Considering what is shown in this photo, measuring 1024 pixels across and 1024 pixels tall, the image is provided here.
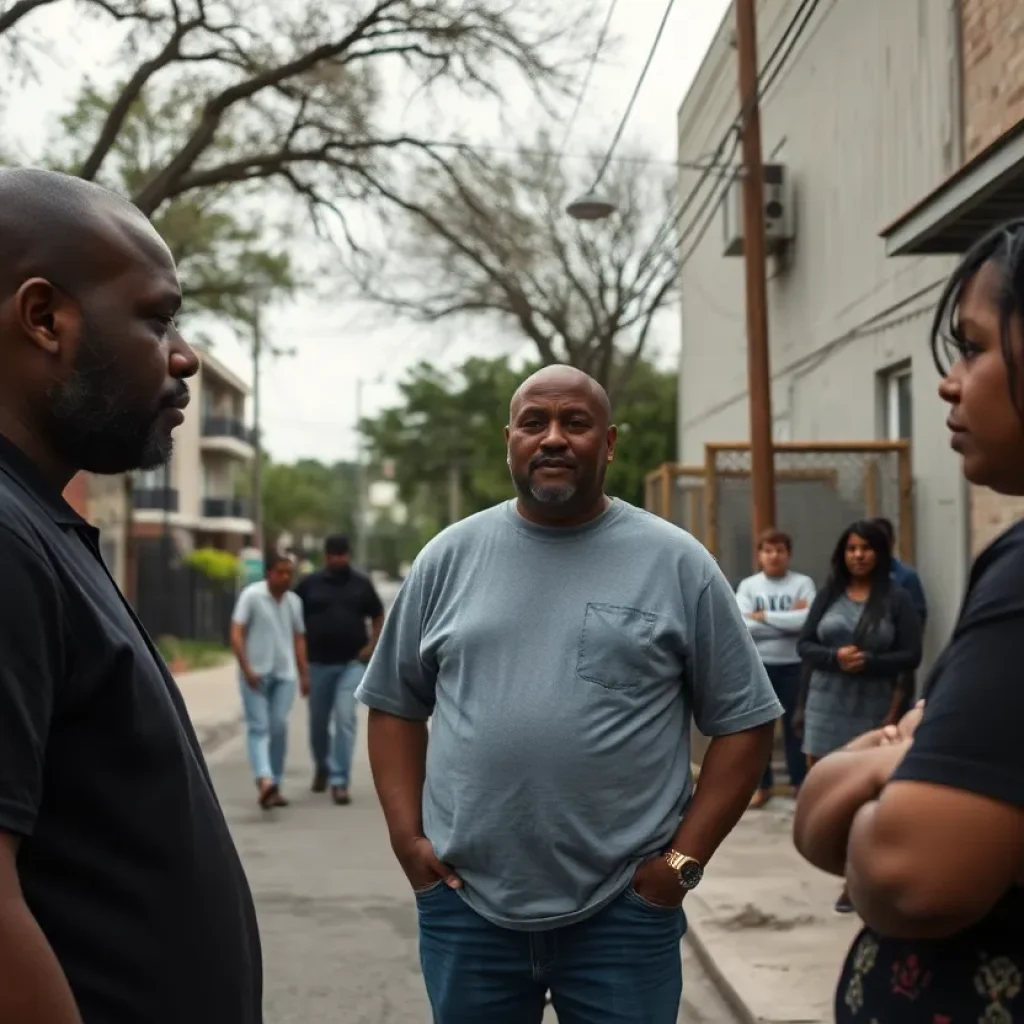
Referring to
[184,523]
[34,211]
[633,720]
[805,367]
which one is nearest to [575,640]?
[633,720]

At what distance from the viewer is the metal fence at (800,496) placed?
10.4m

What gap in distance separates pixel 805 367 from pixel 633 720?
12.2 m

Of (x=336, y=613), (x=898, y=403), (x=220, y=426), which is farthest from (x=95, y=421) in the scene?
(x=220, y=426)

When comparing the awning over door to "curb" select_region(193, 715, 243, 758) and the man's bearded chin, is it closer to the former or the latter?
the man's bearded chin

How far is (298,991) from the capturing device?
18.8ft

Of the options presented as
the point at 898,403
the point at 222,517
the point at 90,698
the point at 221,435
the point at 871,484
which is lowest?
the point at 90,698

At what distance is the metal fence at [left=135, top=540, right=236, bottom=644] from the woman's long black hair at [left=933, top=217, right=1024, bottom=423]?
30.9 m

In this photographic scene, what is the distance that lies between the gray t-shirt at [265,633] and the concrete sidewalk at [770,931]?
3622 mm

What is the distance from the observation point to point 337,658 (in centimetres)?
1063

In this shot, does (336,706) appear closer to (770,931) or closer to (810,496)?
(810,496)

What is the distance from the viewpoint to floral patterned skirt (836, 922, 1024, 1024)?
161 cm

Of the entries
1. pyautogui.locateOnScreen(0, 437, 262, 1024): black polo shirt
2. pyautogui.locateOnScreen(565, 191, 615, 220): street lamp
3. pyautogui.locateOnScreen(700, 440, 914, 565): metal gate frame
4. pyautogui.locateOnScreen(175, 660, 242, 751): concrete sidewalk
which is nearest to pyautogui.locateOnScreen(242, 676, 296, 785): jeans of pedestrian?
pyautogui.locateOnScreen(175, 660, 242, 751): concrete sidewalk

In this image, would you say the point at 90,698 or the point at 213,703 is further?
the point at 213,703

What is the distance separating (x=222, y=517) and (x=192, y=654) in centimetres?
3751
